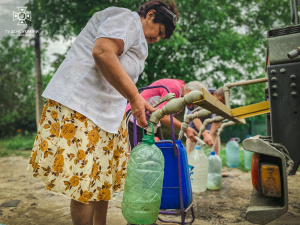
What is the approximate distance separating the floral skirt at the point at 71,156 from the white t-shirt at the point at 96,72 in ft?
0.20

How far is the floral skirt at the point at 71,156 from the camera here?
4.53ft

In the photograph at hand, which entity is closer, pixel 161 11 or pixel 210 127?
pixel 161 11

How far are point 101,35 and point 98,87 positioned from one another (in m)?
0.31

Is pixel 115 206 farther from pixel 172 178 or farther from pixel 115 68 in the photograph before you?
pixel 115 68

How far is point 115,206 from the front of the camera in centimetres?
305

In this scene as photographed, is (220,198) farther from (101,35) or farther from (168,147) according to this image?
(101,35)

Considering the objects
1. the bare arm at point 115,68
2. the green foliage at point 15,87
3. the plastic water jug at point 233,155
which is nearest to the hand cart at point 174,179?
the bare arm at point 115,68

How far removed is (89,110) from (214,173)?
304 cm

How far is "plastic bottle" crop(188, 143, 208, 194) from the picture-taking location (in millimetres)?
3662

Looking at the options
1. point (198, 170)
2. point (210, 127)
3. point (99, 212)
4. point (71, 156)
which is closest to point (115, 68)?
point (71, 156)

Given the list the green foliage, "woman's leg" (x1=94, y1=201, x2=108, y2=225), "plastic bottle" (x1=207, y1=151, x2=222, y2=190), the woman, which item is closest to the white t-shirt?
the woman

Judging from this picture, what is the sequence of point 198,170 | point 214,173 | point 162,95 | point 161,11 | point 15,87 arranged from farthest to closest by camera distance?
point 15,87 → point 214,173 → point 198,170 → point 162,95 → point 161,11

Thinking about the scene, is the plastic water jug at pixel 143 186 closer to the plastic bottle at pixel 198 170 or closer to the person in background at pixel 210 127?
the plastic bottle at pixel 198 170

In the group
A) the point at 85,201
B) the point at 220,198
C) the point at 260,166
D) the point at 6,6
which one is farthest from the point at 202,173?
the point at 6,6
